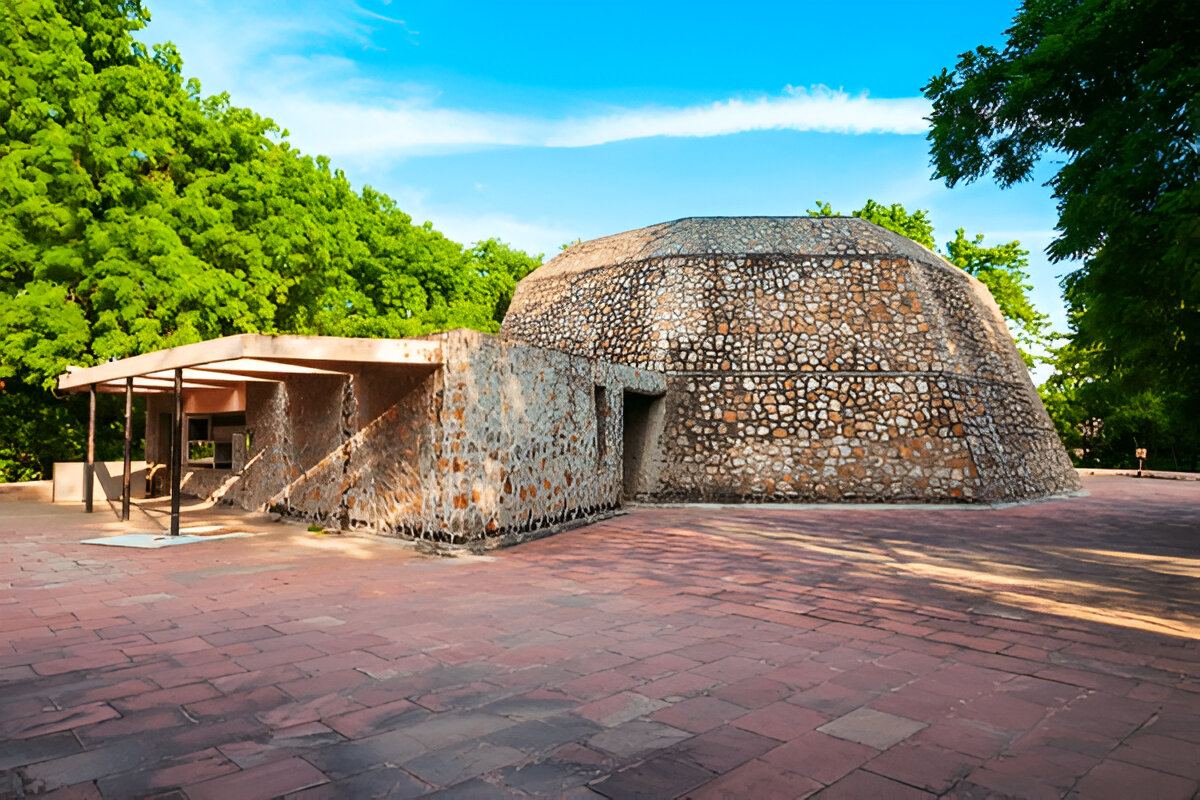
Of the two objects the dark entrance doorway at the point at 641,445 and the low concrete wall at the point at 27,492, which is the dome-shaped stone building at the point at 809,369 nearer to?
the dark entrance doorway at the point at 641,445

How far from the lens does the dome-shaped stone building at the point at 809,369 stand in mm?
14180

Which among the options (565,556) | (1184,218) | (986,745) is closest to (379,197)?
(565,556)

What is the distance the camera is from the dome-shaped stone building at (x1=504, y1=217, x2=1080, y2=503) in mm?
14180

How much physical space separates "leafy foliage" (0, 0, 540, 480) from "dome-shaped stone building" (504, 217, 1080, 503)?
7.75m

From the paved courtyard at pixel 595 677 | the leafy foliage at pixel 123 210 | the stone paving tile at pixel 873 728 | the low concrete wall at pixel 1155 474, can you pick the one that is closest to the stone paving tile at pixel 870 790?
the paved courtyard at pixel 595 677

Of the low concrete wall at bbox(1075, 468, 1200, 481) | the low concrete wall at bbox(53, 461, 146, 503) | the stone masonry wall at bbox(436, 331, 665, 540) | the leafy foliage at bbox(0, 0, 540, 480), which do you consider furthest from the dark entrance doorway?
the low concrete wall at bbox(1075, 468, 1200, 481)

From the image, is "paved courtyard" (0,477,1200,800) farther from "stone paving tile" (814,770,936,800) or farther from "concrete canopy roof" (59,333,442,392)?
"concrete canopy roof" (59,333,442,392)

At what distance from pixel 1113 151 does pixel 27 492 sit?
2064cm

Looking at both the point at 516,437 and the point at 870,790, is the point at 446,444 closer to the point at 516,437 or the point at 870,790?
the point at 516,437

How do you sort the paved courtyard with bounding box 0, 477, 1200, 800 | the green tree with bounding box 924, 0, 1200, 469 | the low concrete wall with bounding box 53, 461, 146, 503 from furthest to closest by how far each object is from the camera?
the low concrete wall with bounding box 53, 461, 146, 503, the green tree with bounding box 924, 0, 1200, 469, the paved courtyard with bounding box 0, 477, 1200, 800

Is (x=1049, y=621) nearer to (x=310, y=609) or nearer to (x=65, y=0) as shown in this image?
(x=310, y=609)

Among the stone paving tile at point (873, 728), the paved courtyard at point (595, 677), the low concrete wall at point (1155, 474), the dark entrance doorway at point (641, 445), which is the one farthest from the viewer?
the low concrete wall at point (1155, 474)

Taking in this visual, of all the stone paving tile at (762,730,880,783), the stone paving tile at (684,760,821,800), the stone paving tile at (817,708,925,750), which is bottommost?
the stone paving tile at (817,708,925,750)

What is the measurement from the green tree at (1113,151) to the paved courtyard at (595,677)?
2895 mm
